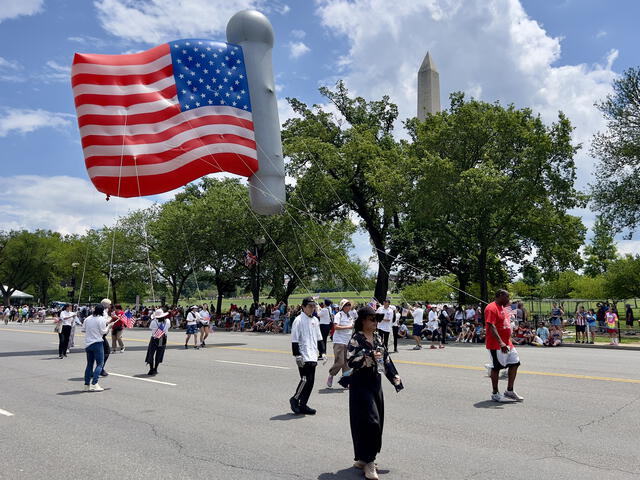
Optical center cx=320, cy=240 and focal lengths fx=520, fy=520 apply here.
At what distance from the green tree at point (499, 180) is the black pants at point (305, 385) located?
17.2m

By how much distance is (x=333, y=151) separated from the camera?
33.5 meters

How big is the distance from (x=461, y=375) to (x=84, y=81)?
36.9 feet

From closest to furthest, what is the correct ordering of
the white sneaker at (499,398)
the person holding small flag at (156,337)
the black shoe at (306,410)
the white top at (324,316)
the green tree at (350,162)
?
the black shoe at (306,410), the white sneaker at (499,398), the person holding small flag at (156,337), the white top at (324,316), the green tree at (350,162)

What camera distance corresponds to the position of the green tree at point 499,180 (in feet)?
78.0

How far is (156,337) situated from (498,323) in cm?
756

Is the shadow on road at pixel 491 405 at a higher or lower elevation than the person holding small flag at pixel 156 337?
lower

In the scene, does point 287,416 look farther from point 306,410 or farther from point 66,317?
point 66,317

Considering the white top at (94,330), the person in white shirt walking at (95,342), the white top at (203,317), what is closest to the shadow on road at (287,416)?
the person in white shirt walking at (95,342)

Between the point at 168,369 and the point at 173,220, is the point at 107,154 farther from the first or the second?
the point at 173,220

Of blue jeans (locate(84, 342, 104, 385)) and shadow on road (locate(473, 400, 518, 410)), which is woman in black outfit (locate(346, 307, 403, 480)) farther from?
blue jeans (locate(84, 342, 104, 385))

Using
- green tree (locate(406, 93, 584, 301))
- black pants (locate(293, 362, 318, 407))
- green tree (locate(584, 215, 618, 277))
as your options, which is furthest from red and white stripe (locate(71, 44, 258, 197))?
green tree (locate(584, 215, 618, 277))

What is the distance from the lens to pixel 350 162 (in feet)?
110

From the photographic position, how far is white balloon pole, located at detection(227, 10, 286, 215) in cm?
1400

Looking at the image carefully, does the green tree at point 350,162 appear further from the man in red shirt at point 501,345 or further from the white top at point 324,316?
the man in red shirt at point 501,345
